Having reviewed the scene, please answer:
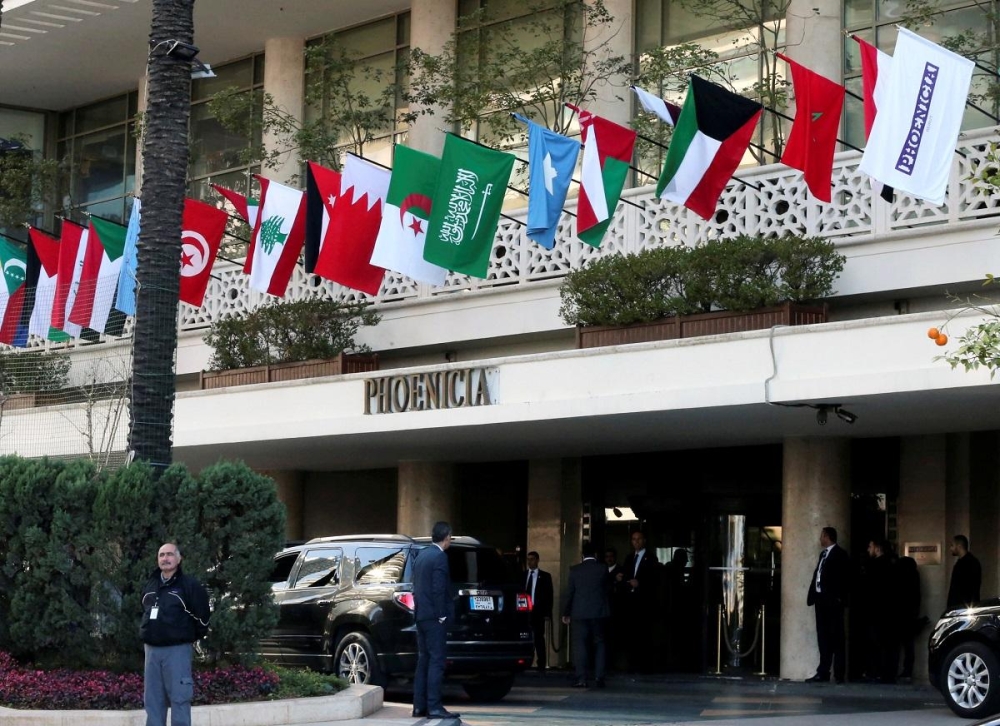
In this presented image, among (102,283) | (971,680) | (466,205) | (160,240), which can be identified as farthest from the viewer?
(102,283)

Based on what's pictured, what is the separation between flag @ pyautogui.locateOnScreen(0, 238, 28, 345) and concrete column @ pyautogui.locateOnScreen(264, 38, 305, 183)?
5.11 m

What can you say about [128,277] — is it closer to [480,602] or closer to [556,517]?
[556,517]

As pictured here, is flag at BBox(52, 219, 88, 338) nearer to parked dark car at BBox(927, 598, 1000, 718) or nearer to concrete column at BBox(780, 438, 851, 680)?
concrete column at BBox(780, 438, 851, 680)

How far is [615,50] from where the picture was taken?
80.0ft

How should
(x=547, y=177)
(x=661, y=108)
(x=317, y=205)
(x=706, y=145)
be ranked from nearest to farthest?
(x=706, y=145)
(x=661, y=108)
(x=547, y=177)
(x=317, y=205)

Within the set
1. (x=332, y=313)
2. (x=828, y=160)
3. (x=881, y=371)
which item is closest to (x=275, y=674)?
(x=881, y=371)

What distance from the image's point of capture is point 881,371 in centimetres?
1597

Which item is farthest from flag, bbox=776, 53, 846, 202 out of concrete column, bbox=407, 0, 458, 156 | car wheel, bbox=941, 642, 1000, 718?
concrete column, bbox=407, 0, 458, 156

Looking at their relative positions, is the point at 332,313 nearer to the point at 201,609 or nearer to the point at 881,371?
the point at 881,371

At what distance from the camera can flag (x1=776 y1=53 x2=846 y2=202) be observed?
17.0 metres

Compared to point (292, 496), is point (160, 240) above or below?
above

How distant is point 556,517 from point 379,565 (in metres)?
8.59

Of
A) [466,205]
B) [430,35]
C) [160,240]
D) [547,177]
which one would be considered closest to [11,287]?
[430,35]

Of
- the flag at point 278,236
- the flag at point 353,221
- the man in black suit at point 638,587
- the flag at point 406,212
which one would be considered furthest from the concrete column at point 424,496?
the flag at point 406,212
